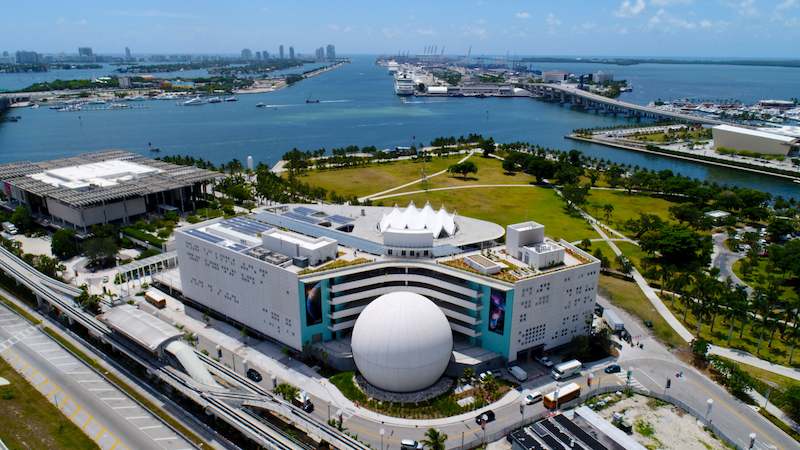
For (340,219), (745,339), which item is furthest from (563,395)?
(340,219)

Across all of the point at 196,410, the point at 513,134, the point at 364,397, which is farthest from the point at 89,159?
the point at 513,134

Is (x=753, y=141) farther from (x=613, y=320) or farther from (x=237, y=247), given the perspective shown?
(x=237, y=247)

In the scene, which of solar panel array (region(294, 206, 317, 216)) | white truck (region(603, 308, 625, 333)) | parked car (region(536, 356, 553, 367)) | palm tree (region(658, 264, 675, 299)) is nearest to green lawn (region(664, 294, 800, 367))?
palm tree (region(658, 264, 675, 299))

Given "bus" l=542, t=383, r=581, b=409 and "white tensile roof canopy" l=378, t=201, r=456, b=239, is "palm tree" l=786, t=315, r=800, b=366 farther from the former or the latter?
"white tensile roof canopy" l=378, t=201, r=456, b=239

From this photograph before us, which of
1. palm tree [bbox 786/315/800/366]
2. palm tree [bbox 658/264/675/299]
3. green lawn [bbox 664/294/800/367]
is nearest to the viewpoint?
palm tree [bbox 786/315/800/366]

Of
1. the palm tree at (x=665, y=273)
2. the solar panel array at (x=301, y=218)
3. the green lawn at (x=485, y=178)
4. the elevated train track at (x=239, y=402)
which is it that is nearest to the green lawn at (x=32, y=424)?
the elevated train track at (x=239, y=402)

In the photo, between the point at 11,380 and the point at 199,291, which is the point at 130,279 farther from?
the point at 11,380
